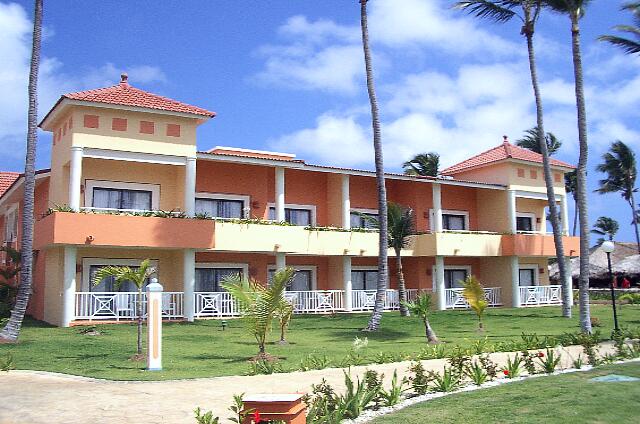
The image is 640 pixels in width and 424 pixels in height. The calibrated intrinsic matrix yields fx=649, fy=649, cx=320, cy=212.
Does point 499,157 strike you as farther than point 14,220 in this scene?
Yes

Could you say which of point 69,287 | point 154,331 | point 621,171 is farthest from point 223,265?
point 621,171

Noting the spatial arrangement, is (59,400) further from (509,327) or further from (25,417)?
(509,327)

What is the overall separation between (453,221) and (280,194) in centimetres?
1123

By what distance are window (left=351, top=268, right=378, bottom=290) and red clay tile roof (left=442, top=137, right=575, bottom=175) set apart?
7.90 metres

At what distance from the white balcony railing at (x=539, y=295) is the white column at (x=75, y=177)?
68.0ft

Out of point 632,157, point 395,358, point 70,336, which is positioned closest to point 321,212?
point 70,336

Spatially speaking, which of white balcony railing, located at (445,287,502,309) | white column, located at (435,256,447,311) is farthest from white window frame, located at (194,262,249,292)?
white balcony railing, located at (445,287,502,309)

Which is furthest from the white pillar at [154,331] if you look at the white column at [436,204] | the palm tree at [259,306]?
the white column at [436,204]

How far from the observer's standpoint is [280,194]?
25.1 meters

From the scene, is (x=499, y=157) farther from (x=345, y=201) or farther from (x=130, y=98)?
(x=130, y=98)

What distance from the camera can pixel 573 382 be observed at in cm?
975

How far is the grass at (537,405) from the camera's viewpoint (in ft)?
24.7

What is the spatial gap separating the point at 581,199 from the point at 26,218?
16.1m

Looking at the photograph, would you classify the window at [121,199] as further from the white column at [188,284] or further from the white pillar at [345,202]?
the white pillar at [345,202]
